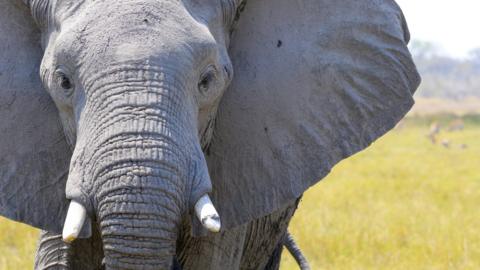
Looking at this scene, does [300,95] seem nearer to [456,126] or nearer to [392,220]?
[392,220]

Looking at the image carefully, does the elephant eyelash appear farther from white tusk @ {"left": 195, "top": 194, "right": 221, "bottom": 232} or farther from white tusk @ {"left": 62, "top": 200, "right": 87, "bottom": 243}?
white tusk @ {"left": 195, "top": 194, "right": 221, "bottom": 232}

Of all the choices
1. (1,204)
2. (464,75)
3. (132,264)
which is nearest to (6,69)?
(1,204)

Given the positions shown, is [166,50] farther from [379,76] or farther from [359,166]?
[359,166]

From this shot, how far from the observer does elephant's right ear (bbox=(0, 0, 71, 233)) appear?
117 inches

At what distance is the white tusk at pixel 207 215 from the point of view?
243cm

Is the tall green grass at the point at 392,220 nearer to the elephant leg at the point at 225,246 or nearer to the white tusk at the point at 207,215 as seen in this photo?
the elephant leg at the point at 225,246

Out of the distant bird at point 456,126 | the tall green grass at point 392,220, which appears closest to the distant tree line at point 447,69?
the distant bird at point 456,126

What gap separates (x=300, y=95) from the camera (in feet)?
10.7

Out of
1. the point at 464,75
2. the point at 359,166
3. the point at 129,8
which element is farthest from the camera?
the point at 464,75

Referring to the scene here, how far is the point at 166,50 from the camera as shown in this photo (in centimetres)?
261

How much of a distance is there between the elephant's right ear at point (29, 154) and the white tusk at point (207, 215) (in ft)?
2.05

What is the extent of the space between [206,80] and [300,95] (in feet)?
1.78

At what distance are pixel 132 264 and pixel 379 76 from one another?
1264 millimetres

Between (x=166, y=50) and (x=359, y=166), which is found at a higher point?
(x=166, y=50)
